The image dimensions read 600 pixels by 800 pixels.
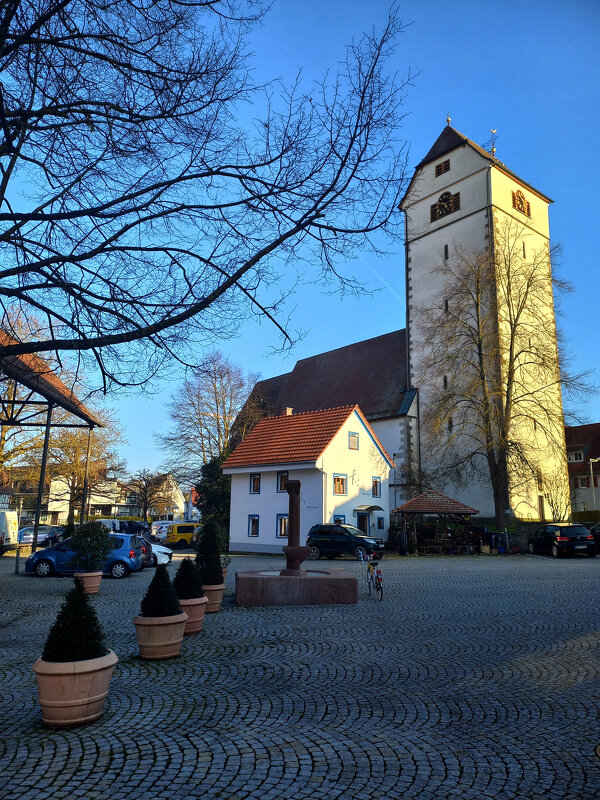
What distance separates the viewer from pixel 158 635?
767 centimetres

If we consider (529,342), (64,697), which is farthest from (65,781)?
(529,342)

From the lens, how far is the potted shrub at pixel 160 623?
25.1 ft

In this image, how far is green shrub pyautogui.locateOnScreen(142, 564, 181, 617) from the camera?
774 cm

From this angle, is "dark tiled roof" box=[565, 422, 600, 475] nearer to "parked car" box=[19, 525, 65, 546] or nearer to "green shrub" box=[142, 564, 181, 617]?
"parked car" box=[19, 525, 65, 546]

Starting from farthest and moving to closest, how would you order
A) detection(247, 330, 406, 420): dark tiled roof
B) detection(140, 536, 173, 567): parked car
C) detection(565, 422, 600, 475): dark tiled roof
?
detection(565, 422, 600, 475): dark tiled roof
detection(247, 330, 406, 420): dark tiled roof
detection(140, 536, 173, 567): parked car

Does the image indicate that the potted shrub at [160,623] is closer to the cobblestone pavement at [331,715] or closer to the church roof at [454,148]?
the cobblestone pavement at [331,715]

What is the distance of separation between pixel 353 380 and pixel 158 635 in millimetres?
42423

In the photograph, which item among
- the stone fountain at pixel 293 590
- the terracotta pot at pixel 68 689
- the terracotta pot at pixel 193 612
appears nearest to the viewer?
the terracotta pot at pixel 68 689

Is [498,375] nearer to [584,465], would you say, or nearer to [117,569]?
[117,569]

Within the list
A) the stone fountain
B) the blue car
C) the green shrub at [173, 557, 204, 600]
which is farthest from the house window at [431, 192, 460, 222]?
the green shrub at [173, 557, 204, 600]

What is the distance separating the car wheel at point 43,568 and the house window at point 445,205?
3491 cm

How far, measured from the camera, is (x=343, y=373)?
51.2 meters

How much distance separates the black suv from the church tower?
929 cm

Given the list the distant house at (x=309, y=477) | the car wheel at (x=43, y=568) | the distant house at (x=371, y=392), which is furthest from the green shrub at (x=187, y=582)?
the distant house at (x=371, y=392)
